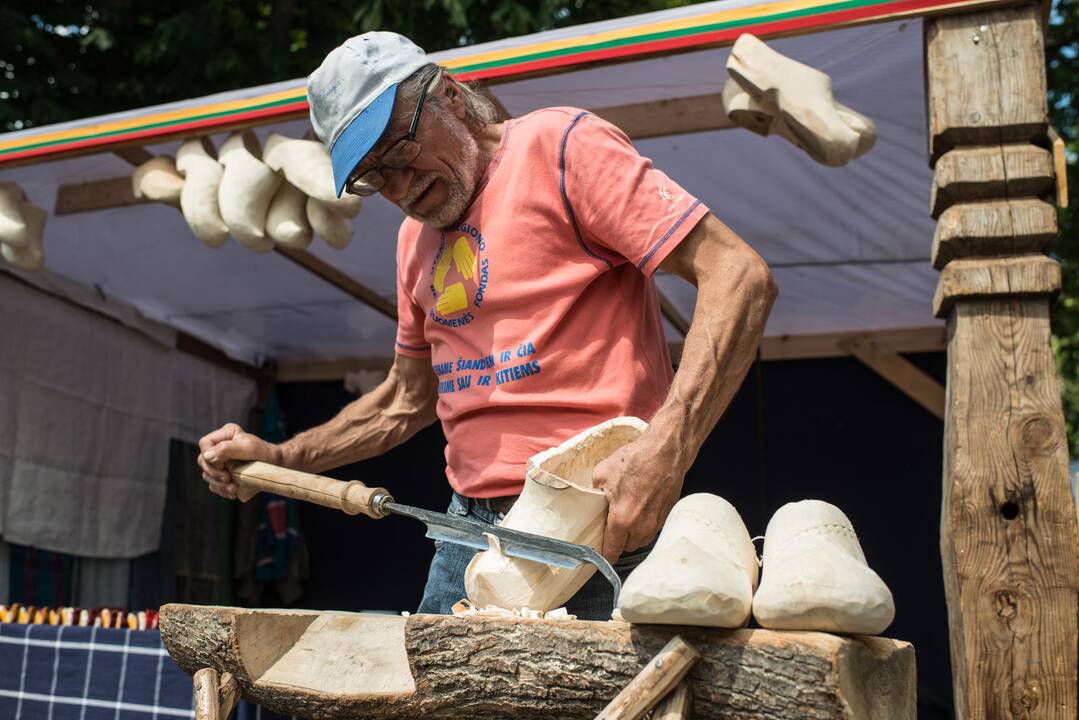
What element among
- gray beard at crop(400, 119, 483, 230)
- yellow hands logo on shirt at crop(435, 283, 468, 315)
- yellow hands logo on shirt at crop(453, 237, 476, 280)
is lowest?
yellow hands logo on shirt at crop(435, 283, 468, 315)

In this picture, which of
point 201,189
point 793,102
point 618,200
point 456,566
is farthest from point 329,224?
point 618,200

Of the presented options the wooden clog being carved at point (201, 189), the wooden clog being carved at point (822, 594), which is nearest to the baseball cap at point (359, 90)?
the wooden clog being carved at point (822, 594)

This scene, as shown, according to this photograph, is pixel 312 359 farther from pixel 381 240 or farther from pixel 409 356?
pixel 409 356

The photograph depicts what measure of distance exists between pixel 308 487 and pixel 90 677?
198cm

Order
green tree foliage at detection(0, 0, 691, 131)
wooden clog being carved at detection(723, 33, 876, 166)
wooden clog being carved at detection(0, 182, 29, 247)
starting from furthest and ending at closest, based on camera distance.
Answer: green tree foliage at detection(0, 0, 691, 131)
wooden clog being carved at detection(0, 182, 29, 247)
wooden clog being carved at detection(723, 33, 876, 166)

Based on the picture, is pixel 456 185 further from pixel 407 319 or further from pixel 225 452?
pixel 225 452

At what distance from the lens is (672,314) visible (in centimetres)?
538

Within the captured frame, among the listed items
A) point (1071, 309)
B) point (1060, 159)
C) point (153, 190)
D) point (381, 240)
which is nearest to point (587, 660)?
point (1060, 159)

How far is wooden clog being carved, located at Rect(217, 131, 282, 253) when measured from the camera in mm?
3564

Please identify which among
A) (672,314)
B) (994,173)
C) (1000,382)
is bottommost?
(1000,382)

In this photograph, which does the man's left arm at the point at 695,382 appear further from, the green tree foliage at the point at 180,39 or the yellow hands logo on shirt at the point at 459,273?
the green tree foliage at the point at 180,39

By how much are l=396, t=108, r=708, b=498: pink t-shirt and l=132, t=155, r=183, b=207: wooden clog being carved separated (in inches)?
80.9

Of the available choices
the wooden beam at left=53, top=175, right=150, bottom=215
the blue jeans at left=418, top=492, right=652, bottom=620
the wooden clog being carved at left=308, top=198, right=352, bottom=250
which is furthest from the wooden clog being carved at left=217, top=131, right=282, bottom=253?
the blue jeans at left=418, top=492, right=652, bottom=620

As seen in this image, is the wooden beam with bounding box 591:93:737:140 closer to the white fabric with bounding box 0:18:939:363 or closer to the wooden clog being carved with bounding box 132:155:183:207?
the white fabric with bounding box 0:18:939:363
